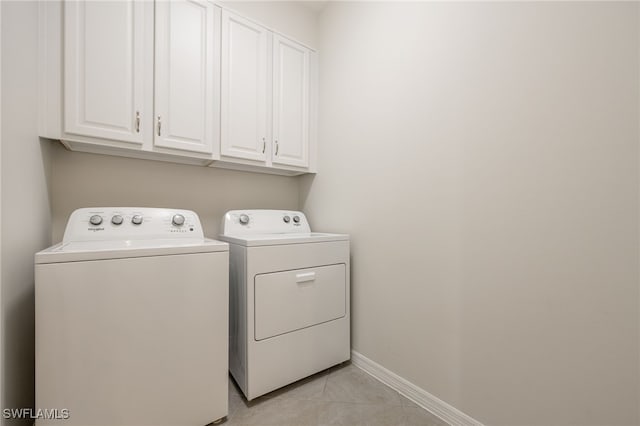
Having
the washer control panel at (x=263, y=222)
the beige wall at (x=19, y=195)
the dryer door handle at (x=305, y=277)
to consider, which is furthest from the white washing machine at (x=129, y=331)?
the washer control panel at (x=263, y=222)

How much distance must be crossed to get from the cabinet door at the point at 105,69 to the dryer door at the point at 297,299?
104 centimetres

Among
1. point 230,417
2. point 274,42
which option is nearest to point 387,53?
point 274,42

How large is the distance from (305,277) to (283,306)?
0.63 feet

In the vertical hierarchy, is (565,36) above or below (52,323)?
above

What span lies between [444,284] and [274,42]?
6.14ft

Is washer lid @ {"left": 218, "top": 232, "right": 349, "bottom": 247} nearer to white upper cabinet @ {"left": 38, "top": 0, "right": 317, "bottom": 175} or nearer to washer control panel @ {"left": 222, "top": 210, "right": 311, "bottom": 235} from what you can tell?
washer control panel @ {"left": 222, "top": 210, "right": 311, "bottom": 235}

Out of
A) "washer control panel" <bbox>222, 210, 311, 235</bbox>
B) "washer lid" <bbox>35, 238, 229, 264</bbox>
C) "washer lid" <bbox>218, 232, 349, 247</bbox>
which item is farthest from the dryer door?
"washer control panel" <bbox>222, 210, 311, 235</bbox>

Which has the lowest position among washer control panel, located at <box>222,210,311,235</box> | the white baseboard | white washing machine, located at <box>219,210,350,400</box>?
the white baseboard

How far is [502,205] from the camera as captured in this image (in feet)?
3.50

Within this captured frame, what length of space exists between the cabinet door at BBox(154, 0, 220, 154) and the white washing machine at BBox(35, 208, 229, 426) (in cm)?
61

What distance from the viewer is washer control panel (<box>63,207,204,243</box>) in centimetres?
124

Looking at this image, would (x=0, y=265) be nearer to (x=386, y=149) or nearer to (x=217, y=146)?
(x=217, y=146)

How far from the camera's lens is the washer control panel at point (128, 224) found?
1238mm

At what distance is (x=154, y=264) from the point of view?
1.03 metres
